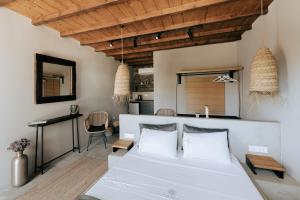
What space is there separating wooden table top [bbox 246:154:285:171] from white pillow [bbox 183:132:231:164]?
307mm

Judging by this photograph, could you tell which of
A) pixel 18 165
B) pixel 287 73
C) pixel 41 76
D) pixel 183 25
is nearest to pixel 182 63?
pixel 183 25

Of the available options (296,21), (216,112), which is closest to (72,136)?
(216,112)

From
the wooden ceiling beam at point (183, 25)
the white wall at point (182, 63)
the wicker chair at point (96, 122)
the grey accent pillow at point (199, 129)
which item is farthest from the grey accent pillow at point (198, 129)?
the wicker chair at point (96, 122)

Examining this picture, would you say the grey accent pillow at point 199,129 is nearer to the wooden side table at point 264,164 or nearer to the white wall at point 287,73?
the wooden side table at point 264,164

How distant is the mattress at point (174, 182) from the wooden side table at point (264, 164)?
0.71 ft

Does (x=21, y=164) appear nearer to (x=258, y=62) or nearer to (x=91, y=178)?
(x=91, y=178)

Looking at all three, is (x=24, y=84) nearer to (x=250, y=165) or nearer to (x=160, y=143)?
(x=160, y=143)

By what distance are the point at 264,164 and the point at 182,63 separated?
3211 mm

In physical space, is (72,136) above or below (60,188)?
above

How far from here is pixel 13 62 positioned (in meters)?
2.23

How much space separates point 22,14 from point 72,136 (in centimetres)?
255

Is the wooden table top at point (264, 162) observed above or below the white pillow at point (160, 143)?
below

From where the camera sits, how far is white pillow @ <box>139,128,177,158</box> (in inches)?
75.9

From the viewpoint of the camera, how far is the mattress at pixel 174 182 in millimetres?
1194
